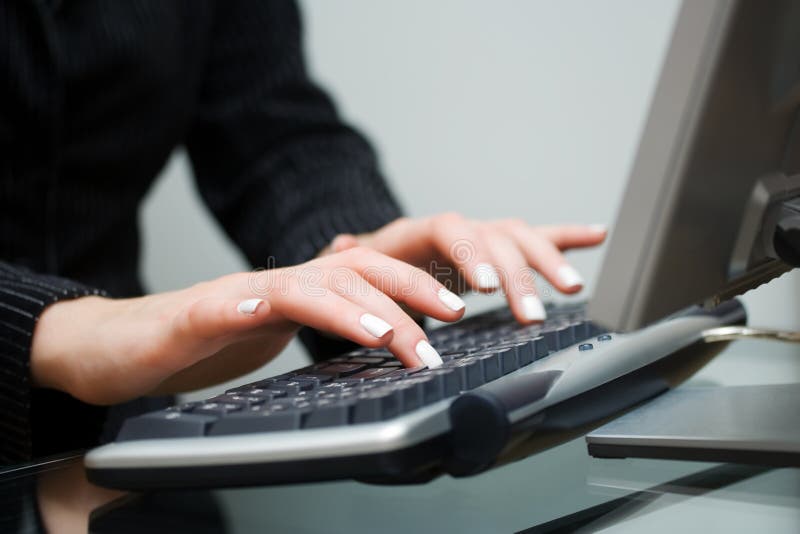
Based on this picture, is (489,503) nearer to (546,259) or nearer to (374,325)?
(374,325)

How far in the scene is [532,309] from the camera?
1.55 feet

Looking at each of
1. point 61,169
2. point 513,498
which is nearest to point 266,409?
point 513,498

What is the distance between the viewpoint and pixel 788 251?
319mm

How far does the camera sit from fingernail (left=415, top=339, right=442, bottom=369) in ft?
1.17

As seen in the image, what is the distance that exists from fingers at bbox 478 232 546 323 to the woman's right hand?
0.07 meters

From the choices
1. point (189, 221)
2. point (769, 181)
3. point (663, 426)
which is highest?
point (769, 181)

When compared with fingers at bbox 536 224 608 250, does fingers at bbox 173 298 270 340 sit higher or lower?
lower

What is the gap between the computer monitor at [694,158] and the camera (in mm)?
257

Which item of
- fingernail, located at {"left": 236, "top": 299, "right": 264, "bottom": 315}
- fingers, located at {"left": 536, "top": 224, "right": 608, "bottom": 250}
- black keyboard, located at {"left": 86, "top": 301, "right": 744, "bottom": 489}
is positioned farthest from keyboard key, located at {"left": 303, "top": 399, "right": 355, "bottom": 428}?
fingers, located at {"left": 536, "top": 224, "right": 608, "bottom": 250}

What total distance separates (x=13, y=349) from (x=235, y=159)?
461 millimetres

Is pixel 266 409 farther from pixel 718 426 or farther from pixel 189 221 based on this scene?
pixel 189 221

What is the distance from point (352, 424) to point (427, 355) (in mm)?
101

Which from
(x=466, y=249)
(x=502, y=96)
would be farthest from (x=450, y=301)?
(x=502, y=96)

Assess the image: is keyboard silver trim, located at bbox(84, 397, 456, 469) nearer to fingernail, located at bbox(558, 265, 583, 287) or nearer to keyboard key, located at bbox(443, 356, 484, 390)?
keyboard key, located at bbox(443, 356, 484, 390)
